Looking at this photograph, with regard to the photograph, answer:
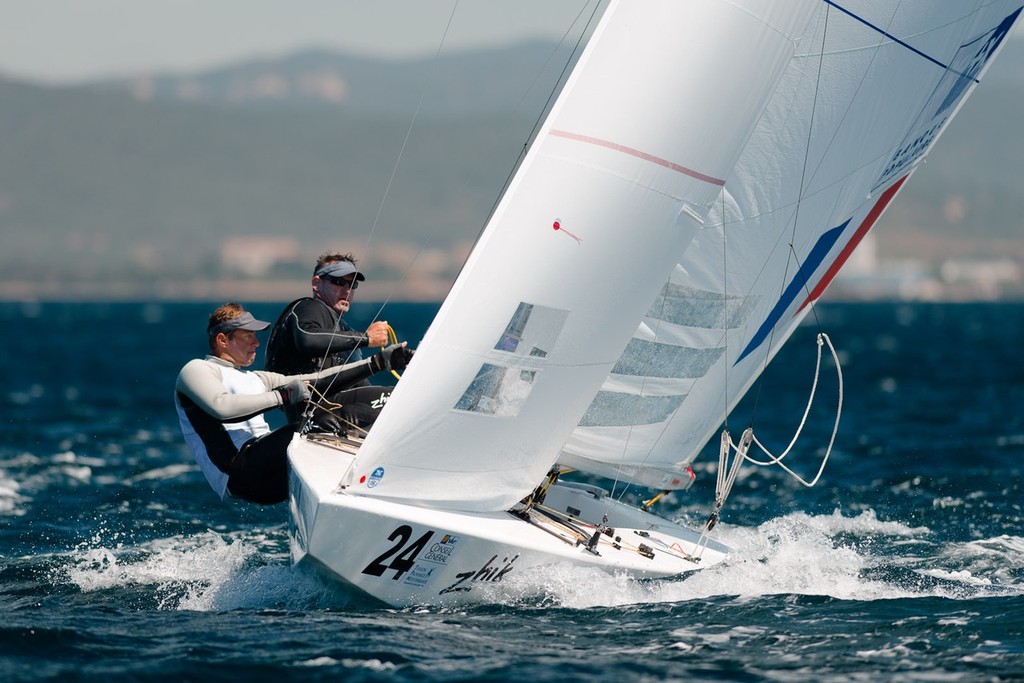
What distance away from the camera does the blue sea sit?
5555 mm

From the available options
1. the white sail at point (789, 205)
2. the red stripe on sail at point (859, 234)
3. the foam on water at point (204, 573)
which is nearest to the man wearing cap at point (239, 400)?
the foam on water at point (204, 573)

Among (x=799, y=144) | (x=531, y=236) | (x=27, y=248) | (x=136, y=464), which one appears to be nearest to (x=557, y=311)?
(x=531, y=236)

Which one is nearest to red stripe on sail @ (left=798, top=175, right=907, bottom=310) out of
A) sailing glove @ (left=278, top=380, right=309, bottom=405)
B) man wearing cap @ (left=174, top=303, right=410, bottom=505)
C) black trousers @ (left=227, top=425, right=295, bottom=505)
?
man wearing cap @ (left=174, top=303, right=410, bottom=505)

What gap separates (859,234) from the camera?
846 centimetres

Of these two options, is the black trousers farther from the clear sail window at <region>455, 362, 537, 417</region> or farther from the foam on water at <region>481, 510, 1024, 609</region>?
the foam on water at <region>481, 510, 1024, 609</region>

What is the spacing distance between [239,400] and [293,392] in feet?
0.95

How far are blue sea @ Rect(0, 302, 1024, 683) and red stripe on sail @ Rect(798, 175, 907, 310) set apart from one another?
1.55m

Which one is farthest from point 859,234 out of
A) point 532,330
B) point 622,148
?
point 532,330

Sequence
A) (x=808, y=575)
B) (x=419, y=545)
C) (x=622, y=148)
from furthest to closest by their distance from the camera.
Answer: (x=808, y=575)
(x=622, y=148)
(x=419, y=545)

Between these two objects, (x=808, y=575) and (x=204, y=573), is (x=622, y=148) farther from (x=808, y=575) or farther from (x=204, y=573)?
(x=204, y=573)

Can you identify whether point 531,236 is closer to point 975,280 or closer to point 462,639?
point 462,639

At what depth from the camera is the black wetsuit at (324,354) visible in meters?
7.04

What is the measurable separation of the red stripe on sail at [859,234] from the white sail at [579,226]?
219 cm

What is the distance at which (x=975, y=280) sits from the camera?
13462 centimetres
